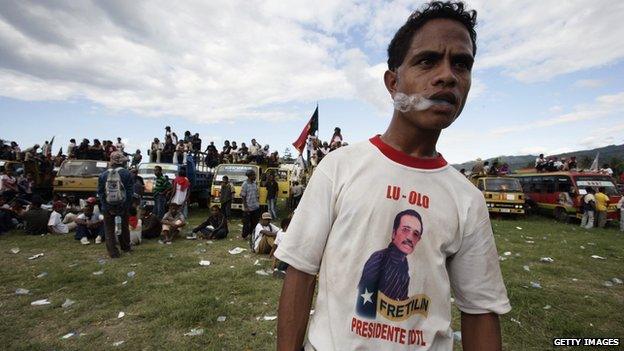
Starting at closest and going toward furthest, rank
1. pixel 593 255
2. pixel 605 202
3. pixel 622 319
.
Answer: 1. pixel 622 319
2. pixel 593 255
3. pixel 605 202

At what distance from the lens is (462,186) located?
4.45 ft

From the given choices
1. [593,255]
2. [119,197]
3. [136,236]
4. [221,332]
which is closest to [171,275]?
[119,197]

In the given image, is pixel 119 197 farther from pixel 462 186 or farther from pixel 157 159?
pixel 157 159

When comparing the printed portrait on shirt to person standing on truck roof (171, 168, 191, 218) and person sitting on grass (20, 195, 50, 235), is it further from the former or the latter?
person sitting on grass (20, 195, 50, 235)

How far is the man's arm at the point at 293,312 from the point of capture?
3.84ft

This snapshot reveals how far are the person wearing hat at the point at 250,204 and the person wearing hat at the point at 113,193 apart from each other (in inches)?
127

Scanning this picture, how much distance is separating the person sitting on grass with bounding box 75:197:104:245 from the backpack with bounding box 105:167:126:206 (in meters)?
2.87

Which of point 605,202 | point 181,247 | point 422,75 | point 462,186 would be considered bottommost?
point 181,247

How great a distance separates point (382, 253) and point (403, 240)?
90 millimetres

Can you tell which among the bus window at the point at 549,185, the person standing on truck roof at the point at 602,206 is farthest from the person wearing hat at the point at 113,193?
the bus window at the point at 549,185

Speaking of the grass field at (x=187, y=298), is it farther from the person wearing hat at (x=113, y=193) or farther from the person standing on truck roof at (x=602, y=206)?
the person standing on truck roof at (x=602, y=206)

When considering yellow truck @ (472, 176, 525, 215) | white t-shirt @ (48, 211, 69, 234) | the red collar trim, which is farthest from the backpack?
yellow truck @ (472, 176, 525, 215)

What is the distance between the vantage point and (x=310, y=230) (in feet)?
3.91

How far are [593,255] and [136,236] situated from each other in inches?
477
